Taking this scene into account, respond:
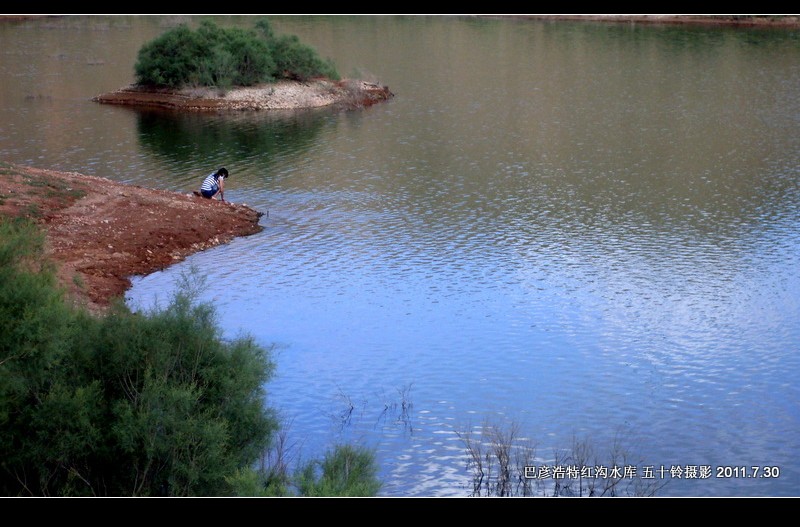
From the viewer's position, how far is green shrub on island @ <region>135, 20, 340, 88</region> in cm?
5183

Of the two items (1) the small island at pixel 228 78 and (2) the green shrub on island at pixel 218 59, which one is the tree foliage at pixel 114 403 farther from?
(2) the green shrub on island at pixel 218 59

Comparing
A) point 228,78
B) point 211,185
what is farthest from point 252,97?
point 211,185

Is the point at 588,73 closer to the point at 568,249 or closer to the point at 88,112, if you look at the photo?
the point at 88,112

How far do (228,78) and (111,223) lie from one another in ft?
89.6

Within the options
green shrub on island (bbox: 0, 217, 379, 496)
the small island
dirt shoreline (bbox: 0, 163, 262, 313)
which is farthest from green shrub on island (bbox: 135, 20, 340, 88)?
green shrub on island (bbox: 0, 217, 379, 496)

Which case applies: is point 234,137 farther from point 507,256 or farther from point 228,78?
point 507,256

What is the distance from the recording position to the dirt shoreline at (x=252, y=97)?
51.2 m

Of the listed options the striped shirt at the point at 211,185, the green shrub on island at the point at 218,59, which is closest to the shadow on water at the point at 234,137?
the green shrub on island at the point at 218,59

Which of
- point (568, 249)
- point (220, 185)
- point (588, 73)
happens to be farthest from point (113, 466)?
point (588, 73)

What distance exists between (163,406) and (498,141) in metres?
30.3

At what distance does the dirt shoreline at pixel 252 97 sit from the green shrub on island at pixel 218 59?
610 mm

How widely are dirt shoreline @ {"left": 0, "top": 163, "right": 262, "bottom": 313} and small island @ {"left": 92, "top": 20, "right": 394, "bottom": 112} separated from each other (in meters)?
22.5

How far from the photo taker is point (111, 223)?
1031 inches

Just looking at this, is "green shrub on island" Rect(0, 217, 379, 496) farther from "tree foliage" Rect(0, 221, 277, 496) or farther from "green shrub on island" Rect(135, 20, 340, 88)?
"green shrub on island" Rect(135, 20, 340, 88)
